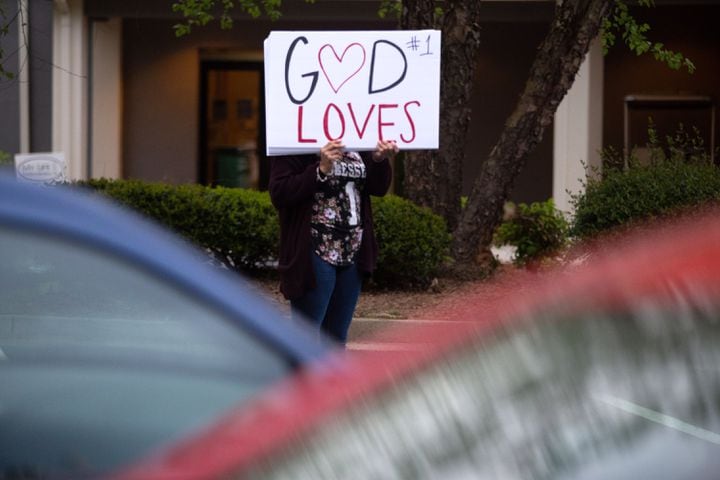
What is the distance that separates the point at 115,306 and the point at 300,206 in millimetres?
3944

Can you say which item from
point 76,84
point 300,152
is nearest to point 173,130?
point 76,84

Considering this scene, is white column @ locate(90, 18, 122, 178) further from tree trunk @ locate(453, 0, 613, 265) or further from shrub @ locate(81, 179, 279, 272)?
tree trunk @ locate(453, 0, 613, 265)

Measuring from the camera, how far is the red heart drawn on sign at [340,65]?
6188mm

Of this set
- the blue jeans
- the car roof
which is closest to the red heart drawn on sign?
the blue jeans

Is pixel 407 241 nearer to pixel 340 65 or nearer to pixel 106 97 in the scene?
pixel 340 65

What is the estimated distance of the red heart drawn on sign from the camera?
619cm

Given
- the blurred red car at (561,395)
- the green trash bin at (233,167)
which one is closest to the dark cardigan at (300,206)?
the blurred red car at (561,395)

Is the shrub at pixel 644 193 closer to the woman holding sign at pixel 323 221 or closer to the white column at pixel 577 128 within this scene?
the white column at pixel 577 128

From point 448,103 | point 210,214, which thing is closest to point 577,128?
point 448,103

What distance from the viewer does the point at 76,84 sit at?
17750 millimetres

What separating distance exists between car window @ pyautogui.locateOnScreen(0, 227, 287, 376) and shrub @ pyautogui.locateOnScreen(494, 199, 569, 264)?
442 inches

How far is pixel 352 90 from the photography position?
6152mm

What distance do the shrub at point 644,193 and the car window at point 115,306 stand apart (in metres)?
9.11

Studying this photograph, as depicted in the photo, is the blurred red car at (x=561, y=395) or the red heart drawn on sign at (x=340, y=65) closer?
the blurred red car at (x=561, y=395)
